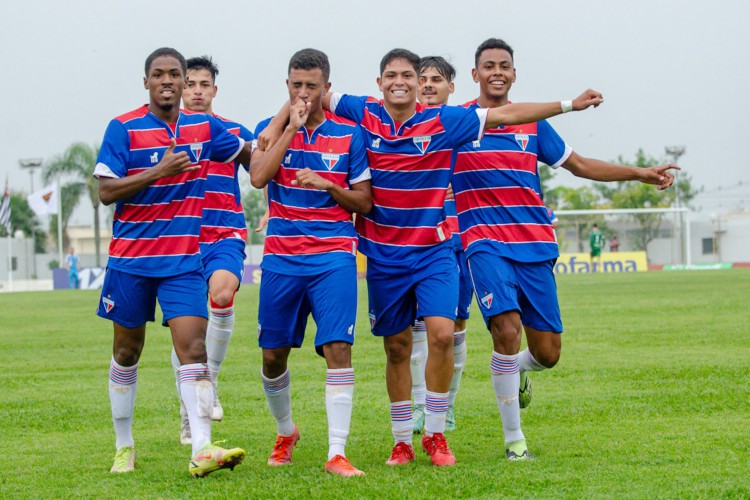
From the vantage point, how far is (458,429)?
27.1 feet

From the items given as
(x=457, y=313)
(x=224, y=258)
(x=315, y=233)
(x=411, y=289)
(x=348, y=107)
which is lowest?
(x=457, y=313)

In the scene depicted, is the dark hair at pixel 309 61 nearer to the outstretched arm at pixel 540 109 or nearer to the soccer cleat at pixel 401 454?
the outstretched arm at pixel 540 109

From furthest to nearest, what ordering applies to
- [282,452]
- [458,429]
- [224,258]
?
[224,258] < [458,429] < [282,452]

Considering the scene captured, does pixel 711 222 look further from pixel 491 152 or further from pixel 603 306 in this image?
pixel 491 152

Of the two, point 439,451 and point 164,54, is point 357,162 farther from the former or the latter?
point 439,451

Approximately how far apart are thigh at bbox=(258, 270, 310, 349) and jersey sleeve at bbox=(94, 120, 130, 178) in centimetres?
118

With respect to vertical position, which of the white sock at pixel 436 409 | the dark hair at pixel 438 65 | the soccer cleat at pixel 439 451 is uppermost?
the dark hair at pixel 438 65

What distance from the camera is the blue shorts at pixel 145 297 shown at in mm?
6691

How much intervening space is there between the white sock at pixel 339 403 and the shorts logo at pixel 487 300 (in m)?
1.15

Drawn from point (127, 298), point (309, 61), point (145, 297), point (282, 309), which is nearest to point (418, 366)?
point (282, 309)

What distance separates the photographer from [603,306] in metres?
22.5

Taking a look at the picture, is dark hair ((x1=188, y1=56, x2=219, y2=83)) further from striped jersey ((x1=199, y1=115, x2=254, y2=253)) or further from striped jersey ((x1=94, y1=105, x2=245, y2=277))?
striped jersey ((x1=94, y1=105, x2=245, y2=277))

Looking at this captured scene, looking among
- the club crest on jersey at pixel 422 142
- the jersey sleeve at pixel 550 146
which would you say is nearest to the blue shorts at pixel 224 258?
the club crest on jersey at pixel 422 142

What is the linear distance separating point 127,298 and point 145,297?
118 mm
